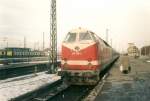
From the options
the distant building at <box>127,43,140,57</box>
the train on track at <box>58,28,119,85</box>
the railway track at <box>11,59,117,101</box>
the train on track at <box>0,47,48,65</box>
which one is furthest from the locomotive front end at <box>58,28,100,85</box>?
the distant building at <box>127,43,140,57</box>

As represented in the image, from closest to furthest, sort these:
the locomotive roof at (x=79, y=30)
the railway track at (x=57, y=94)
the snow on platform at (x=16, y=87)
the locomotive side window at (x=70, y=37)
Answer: the snow on platform at (x=16, y=87)
the railway track at (x=57, y=94)
the locomotive side window at (x=70, y=37)
the locomotive roof at (x=79, y=30)

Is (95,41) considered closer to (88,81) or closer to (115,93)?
(88,81)

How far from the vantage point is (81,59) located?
1694 centimetres

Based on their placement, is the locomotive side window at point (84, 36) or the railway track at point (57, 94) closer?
the railway track at point (57, 94)

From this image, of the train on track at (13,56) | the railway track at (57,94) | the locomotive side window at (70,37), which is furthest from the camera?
the train on track at (13,56)

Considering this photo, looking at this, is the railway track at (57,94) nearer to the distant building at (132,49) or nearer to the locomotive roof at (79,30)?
the locomotive roof at (79,30)

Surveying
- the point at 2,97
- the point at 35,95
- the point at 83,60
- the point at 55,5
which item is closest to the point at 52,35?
the point at 55,5

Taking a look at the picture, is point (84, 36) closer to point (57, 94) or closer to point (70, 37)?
point (70, 37)

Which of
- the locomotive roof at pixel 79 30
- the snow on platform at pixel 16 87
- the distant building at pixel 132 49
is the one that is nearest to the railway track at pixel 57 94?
the snow on platform at pixel 16 87

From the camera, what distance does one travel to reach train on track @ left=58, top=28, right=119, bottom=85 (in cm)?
1661

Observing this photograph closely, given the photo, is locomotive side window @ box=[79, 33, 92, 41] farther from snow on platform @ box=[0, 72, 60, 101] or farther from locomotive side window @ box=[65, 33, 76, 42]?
snow on platform @ box=[0, 72, 60, 101]

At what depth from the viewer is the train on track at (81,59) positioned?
654 inches

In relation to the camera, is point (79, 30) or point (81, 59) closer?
point (81, 59)

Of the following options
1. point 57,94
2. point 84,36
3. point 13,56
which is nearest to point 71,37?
point 84,36
